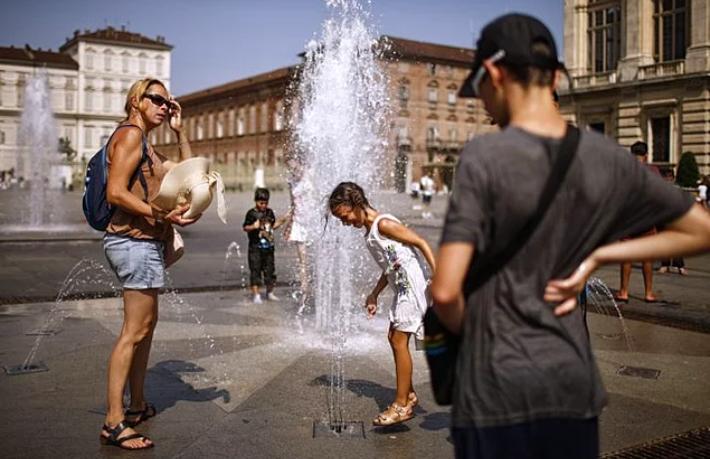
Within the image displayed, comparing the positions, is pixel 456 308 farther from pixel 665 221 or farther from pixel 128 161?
pixel 128 161

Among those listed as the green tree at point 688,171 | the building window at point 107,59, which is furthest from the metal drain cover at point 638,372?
the building window at point 107,59

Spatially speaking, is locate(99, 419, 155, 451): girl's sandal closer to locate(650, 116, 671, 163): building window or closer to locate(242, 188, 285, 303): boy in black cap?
locate(242, 188, 285, 303): boy in black cap

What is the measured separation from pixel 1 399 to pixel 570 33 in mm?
43273

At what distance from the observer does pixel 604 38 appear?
4209 cm

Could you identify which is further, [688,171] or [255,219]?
[688,171]

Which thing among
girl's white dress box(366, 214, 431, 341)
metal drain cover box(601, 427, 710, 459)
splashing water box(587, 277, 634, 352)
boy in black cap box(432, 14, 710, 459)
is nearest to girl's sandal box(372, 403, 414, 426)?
girl's white dress box(366, 214, 431, 341)

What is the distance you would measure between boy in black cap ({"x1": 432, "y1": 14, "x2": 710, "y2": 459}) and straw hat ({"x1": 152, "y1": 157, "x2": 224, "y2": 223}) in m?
2.44

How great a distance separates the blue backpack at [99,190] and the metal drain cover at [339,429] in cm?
176

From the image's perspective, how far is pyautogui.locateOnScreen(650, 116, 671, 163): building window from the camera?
123 feet

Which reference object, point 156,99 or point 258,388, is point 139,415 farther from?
point 156,99

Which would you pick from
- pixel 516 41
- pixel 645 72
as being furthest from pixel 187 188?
pixel 645 72

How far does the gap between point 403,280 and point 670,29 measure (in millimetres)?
38197

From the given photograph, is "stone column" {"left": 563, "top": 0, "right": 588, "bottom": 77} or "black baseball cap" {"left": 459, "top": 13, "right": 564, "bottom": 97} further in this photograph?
"stone column" {"left": 563, "top": 0, "right": 588, "bottom": 77}

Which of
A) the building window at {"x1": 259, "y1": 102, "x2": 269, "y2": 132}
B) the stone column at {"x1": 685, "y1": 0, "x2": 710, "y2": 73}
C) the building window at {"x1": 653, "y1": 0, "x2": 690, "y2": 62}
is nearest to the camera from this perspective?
the stone column at {"x1": 685, "y1": 0, "x2": 710, "y2": 73}
